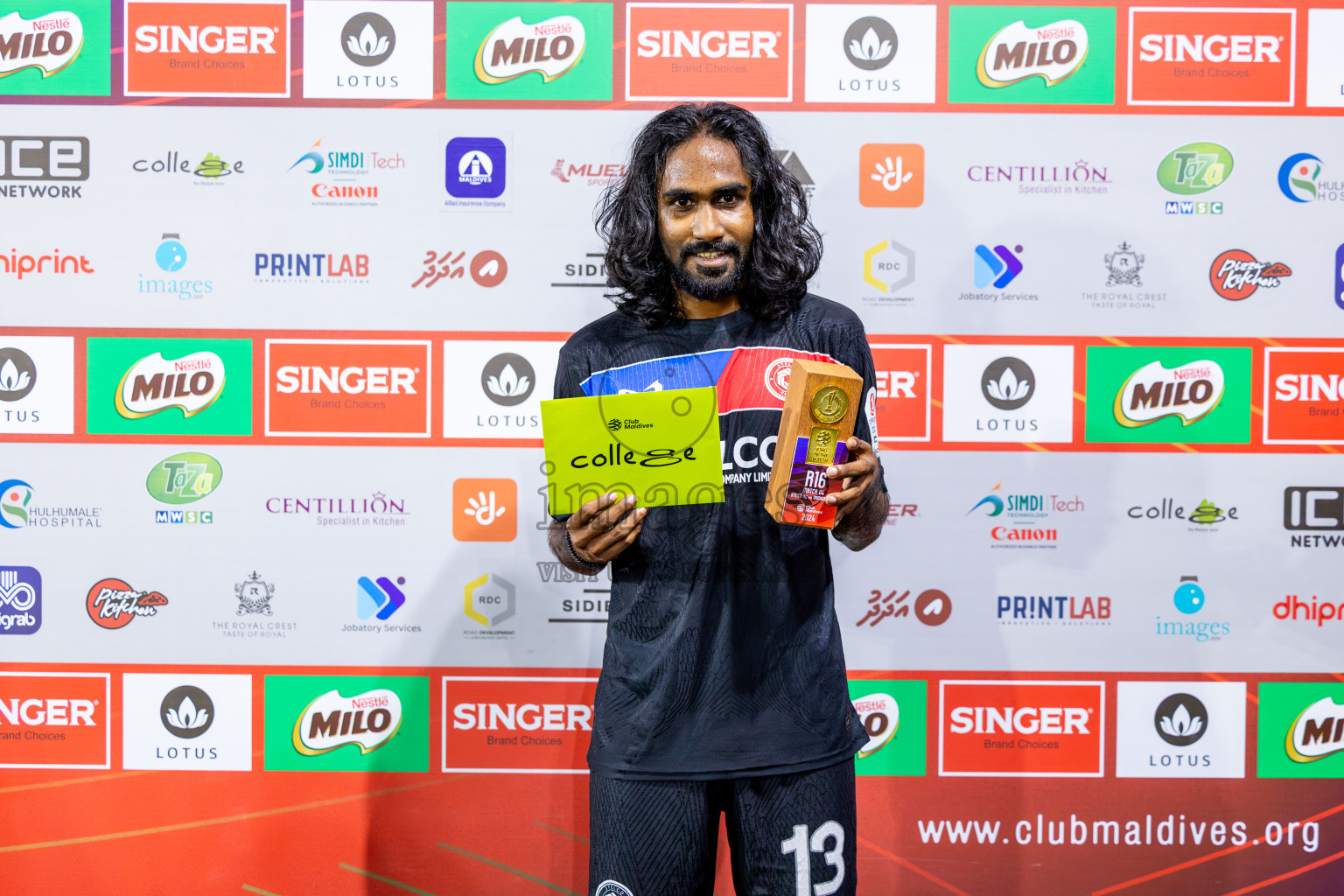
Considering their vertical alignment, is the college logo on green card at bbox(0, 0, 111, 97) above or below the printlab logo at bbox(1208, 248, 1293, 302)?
above

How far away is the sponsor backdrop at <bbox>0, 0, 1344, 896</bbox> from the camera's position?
2.30m

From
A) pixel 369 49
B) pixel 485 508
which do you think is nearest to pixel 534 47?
pixel 369 49

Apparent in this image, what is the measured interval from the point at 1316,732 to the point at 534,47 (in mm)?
2733

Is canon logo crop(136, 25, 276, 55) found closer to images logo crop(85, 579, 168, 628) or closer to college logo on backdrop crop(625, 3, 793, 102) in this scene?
college logo on backdrop crop(625, 3, 793, 102)

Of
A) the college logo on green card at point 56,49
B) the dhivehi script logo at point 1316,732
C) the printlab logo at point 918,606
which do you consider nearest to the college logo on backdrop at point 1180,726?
the dhivehi script logo at point 1316,732

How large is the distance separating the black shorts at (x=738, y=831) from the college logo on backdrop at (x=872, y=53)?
170 cm

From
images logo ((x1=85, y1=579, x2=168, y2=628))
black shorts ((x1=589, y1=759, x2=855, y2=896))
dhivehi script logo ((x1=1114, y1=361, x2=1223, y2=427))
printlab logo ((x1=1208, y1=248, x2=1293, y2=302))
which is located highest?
printlab logo ((x1=1208, y1=248, x2=1293, y2=302))

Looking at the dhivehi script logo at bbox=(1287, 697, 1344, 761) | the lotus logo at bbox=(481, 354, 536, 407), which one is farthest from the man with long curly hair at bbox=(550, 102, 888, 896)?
the dhivehi script logo at bbox=(1287, 697, 1344, 761)

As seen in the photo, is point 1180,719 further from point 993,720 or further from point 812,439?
point 812,439

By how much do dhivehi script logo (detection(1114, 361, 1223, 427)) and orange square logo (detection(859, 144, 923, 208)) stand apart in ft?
2.40

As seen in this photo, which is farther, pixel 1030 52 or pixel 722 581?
pixel 1030 52

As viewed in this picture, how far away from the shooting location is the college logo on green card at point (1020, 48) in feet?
7.52

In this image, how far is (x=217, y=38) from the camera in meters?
2.30

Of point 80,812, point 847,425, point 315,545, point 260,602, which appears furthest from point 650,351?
point 80,812
